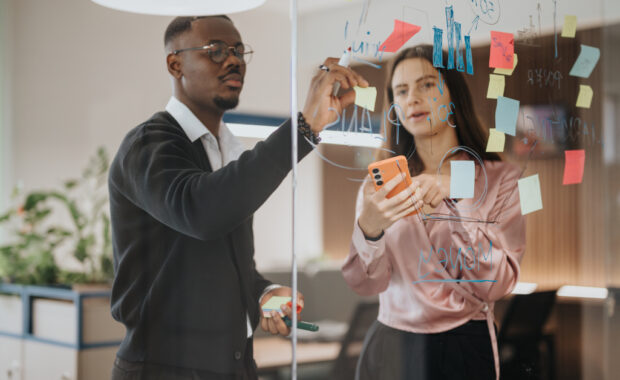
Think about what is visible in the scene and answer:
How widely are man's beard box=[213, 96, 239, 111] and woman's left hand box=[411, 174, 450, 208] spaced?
38cm

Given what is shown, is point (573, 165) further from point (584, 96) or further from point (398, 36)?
point (398, 36)

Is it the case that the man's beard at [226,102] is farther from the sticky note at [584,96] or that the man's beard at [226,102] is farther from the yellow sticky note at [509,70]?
the sticky note at [584,96]

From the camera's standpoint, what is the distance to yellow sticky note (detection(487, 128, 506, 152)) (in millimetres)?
1396

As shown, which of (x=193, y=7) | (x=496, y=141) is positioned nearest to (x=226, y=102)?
(x=193, y=7)

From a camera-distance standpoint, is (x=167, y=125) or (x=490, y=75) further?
(x=490, y=75)

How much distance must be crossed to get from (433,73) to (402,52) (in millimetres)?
80

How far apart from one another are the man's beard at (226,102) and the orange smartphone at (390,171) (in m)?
0.29

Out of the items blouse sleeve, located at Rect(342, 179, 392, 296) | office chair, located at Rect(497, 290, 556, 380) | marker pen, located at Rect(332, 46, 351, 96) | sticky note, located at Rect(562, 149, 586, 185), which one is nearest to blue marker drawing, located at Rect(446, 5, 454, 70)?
marker pen, located at Rect(332, 46, 351, 96)

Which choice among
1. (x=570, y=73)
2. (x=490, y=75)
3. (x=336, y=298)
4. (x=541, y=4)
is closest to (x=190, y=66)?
(x=336, y=298)

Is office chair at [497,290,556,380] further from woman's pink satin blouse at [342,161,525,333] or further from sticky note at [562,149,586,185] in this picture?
sticky note at [562,149,586,185]

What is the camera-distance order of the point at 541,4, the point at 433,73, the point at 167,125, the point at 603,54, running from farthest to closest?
the point at 603,54, the point at 541,4, the point at 433,73, the point at 167,125

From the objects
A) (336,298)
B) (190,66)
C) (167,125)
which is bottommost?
(336,298)

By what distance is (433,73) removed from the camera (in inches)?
52.4

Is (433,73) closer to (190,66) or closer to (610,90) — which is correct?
(190,66)
